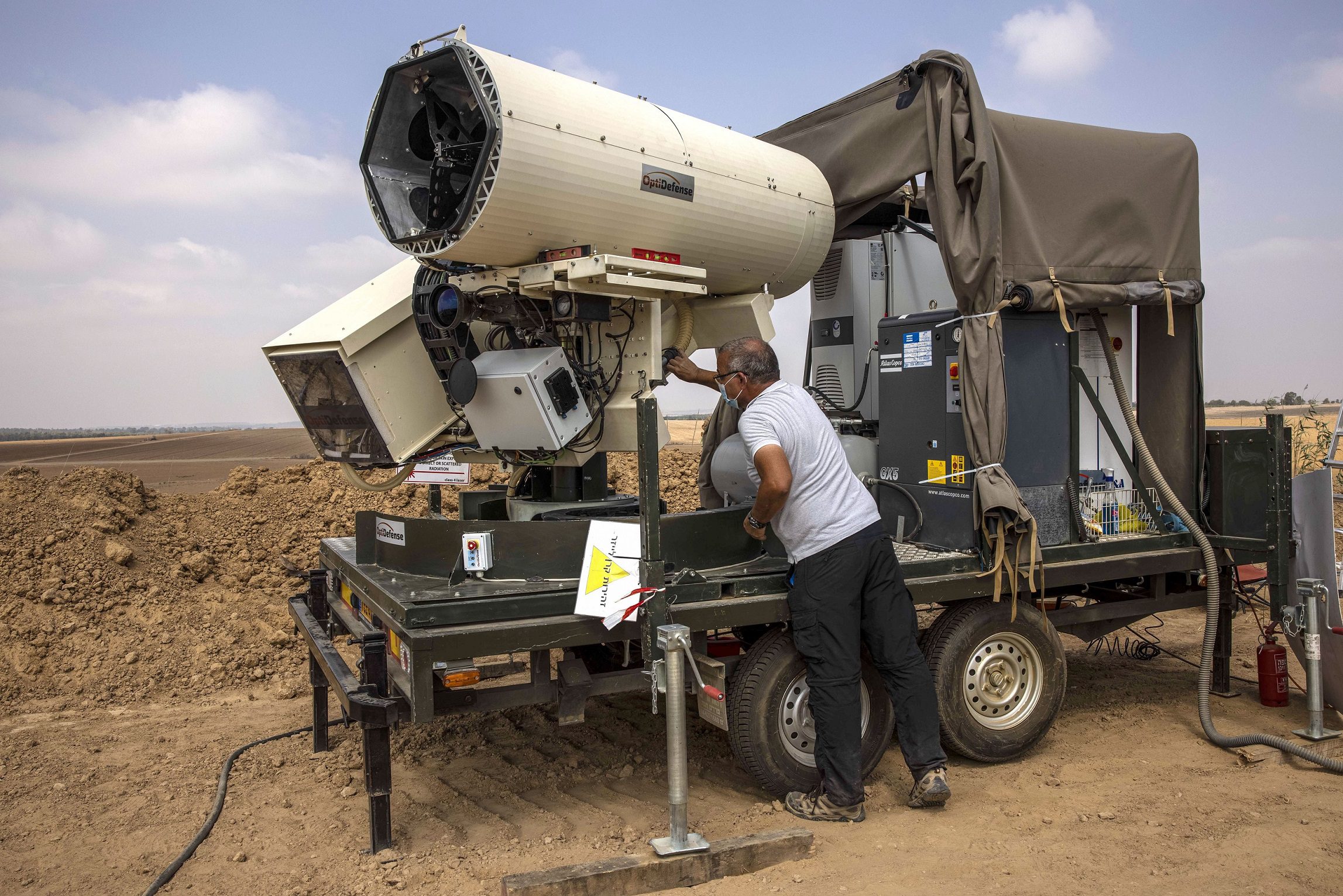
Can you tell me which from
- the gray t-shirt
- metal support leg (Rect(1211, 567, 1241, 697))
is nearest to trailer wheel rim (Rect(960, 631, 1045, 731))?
the gray t-shirt

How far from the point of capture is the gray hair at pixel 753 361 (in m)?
4.39

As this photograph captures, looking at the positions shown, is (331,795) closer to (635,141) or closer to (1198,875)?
(635,141)

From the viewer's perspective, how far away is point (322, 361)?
4.92 meters

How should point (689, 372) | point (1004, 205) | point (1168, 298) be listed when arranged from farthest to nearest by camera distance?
point (1168, 298), point (1004, 205), point (689, 372)

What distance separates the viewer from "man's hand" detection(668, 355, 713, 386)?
15.9ft

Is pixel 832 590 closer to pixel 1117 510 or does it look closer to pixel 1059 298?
pixel 1059 298

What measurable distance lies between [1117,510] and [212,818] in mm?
4989

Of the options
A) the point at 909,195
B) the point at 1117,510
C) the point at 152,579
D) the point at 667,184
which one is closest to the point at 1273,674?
→ the point at 1117,510

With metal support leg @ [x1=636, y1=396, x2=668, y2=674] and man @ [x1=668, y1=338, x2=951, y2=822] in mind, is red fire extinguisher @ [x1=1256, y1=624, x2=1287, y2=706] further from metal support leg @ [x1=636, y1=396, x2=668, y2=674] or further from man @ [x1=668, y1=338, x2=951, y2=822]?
metal support leg @ [x1=636, y1=396, x2=668, y2=674]

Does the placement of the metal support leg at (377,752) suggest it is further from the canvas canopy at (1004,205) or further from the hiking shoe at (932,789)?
the canvas canopy at (1004,205)

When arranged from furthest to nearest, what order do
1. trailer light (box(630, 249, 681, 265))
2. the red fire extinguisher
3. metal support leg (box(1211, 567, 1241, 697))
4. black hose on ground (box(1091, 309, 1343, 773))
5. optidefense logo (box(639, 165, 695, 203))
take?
metal support leg (box(1211, 567, 1241, 697))
the red fire extinguisher
black hose on ground (box(1091, 309, 1343, 773))
trailer light (box(630, 249, 681, 265))
optidefense logo (box(639, 165, 695, 203))

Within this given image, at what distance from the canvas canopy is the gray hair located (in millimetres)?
1058

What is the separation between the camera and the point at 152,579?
8.15 metres

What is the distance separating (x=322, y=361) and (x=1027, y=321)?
11.9ft
